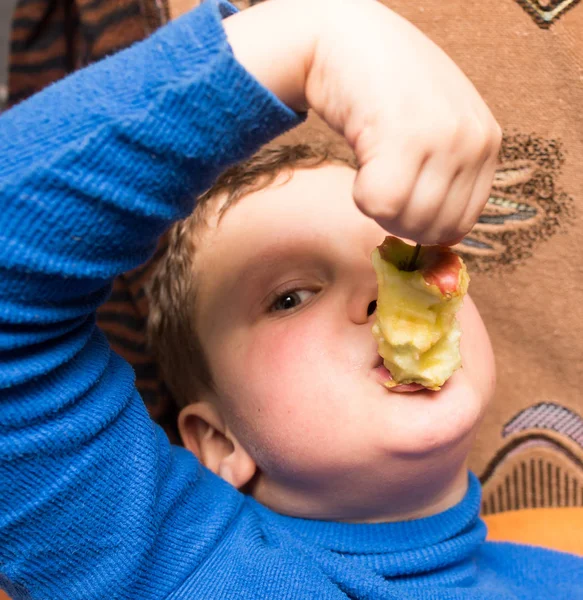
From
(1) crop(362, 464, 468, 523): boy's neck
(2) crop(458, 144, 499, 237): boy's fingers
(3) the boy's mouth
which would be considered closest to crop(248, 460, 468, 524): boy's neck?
(1) crop(362, 464, 468, 523): boy's neck

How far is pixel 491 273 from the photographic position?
1.08m

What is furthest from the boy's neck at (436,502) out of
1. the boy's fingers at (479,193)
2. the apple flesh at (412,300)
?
the boy's fingers at (479,193)

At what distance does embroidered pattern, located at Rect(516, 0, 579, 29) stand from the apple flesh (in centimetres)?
41

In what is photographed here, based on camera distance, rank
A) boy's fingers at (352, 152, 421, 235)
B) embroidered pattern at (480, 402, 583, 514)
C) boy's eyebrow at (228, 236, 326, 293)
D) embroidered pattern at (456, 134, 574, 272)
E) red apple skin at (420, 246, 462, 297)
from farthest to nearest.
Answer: embroidered pattern at (480, 402, 583, 514) → embroidered pattern at (456, 134, 574, 272) → boy's eyebrow at (228, 236, 326, 293) → red apple skin at (420, 246, 462, 297) → boy's fingers at (352, 152, 421, 235)

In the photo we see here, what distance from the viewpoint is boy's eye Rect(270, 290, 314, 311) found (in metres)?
0.88

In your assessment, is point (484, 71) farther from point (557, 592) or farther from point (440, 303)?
point (557, 592)

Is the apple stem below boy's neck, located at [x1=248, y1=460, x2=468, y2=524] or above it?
above

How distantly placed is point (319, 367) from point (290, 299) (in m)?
0.11

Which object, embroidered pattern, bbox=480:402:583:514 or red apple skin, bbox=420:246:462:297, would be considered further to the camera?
embroidered pattern, bbox=480:402:583:514

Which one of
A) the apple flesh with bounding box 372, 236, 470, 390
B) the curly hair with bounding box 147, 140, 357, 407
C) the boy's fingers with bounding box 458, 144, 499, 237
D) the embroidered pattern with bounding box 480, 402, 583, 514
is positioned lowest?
the embroidered pattern with bounding box 480, 402, 583, 514

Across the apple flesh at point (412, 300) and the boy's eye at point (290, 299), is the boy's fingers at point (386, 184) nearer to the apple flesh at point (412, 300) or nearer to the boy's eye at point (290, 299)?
the apple flesh at point (412, 300)

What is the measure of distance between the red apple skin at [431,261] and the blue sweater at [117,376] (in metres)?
0.18

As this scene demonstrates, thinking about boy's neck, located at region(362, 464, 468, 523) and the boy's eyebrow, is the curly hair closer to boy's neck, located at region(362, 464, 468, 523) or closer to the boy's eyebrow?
the boy's eyebrow

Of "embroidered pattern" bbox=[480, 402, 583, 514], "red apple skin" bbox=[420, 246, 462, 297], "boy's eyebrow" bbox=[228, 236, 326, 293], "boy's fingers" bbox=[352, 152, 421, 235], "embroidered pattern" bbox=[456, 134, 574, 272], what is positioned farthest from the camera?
"embroidered pattern" bbox=[480, 402, 583, 514]
